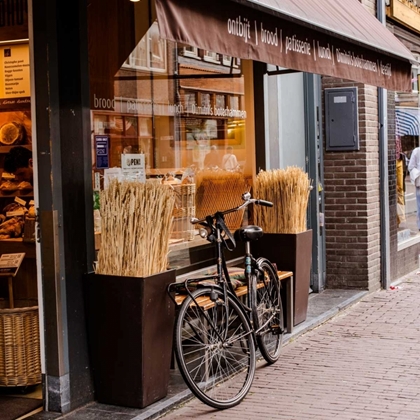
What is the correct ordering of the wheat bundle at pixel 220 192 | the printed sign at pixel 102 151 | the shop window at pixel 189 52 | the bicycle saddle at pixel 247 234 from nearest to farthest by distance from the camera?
the printed sign at pixel 102 151 < the bicycle saddle at pixel 247 234 < the shop window at pixel 189 52 < the wheat bundle at pixel 220 192

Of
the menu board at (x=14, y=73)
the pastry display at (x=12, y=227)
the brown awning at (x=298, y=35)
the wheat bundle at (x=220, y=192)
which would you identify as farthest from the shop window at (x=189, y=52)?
the pastry display at (x=12, y=227)

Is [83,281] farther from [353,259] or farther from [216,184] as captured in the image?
[353,259]

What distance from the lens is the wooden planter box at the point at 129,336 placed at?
18.3ft

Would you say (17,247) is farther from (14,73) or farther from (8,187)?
(14,73)

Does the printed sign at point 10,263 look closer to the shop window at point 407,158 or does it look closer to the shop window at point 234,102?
the shop window at point 234,102

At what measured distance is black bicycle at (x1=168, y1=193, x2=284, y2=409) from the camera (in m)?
5.82

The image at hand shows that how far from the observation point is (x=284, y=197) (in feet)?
26.2

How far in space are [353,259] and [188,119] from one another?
343 centimetres

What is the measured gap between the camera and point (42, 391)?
5711 mm

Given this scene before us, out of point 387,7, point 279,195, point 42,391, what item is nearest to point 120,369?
point 42,391

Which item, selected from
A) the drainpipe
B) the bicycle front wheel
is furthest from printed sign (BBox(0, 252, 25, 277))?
the drainpipe

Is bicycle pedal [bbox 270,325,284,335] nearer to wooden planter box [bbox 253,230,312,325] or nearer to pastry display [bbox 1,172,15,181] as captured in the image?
wooden planter box [bbox 253,230,312,325]

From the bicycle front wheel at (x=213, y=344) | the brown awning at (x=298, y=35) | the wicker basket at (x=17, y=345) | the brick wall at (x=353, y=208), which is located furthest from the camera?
the brick wall at (x=353, y=208)

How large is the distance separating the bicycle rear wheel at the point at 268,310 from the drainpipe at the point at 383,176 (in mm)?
3873
